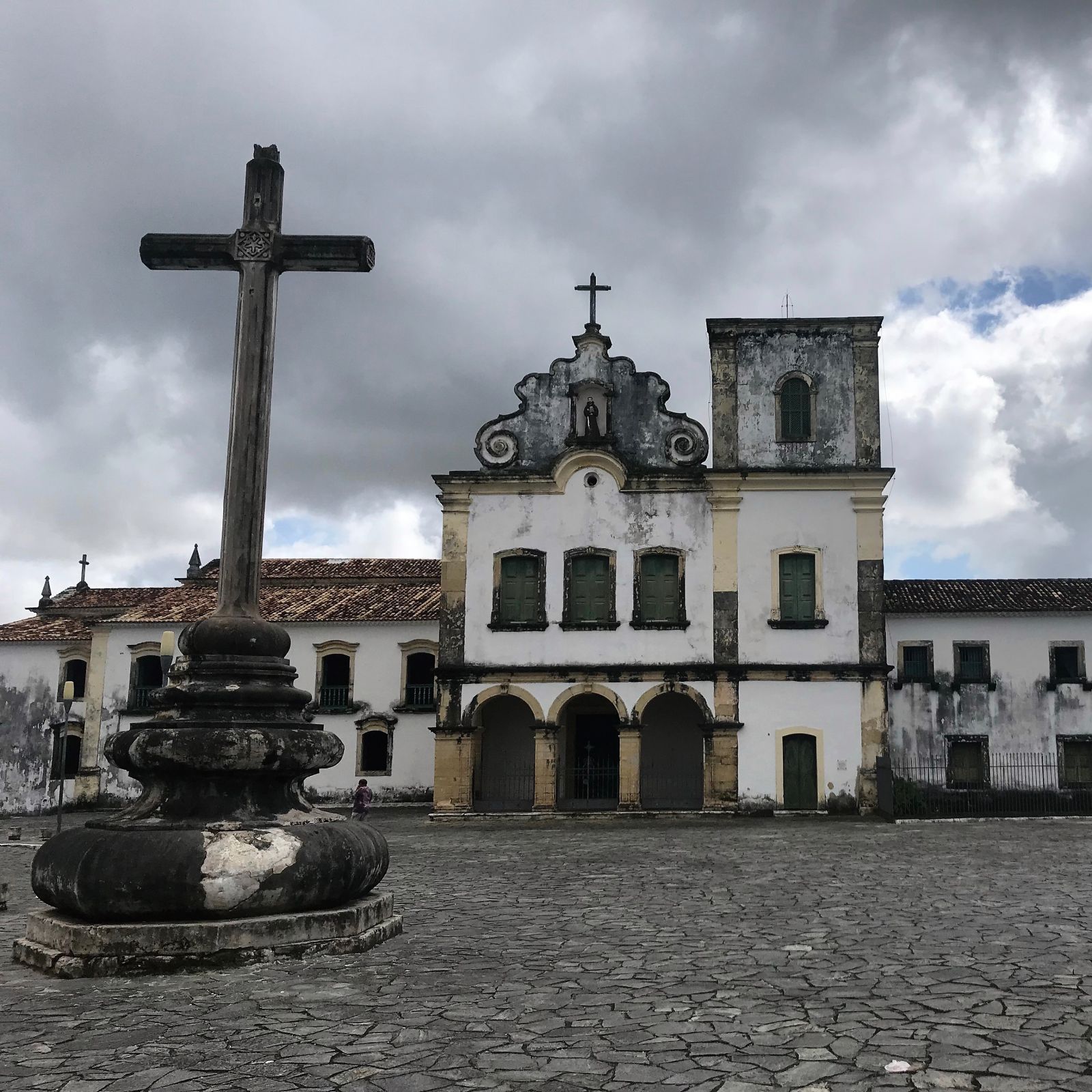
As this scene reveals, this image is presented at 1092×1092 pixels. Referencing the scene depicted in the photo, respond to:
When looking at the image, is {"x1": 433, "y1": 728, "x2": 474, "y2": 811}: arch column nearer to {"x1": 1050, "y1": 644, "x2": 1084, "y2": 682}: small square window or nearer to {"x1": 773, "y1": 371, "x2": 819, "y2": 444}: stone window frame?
{"x1": 773, "y1": 371, "x2": 819, "y2": 444}: stone window frame

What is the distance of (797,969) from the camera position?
6367 mm

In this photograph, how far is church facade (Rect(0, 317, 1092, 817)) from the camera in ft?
74.7

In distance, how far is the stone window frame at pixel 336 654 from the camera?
1129 inches

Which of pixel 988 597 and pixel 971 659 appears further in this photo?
pixel 988 597

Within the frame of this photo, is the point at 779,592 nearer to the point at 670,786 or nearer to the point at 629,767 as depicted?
the point at 629,767

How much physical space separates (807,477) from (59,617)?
24.1 meters

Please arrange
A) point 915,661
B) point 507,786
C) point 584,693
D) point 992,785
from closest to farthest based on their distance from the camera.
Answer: point 584,693 < point 507,786 < point 992,785 < point 915,661

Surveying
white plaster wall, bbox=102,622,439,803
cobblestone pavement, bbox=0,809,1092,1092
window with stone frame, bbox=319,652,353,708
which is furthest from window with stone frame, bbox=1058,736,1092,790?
window with stone frame, bbox=319,652,353,708

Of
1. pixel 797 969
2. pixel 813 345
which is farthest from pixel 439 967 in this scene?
pixel 813 345

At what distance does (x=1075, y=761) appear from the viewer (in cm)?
2684

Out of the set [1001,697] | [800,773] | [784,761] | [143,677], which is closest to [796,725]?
[784,761]

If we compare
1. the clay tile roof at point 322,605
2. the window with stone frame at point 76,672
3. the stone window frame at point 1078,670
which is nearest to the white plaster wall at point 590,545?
the clay tile roof at point 322,605

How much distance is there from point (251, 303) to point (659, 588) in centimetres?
1603

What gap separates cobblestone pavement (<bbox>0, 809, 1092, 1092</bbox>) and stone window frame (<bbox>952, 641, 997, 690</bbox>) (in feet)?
57.1
